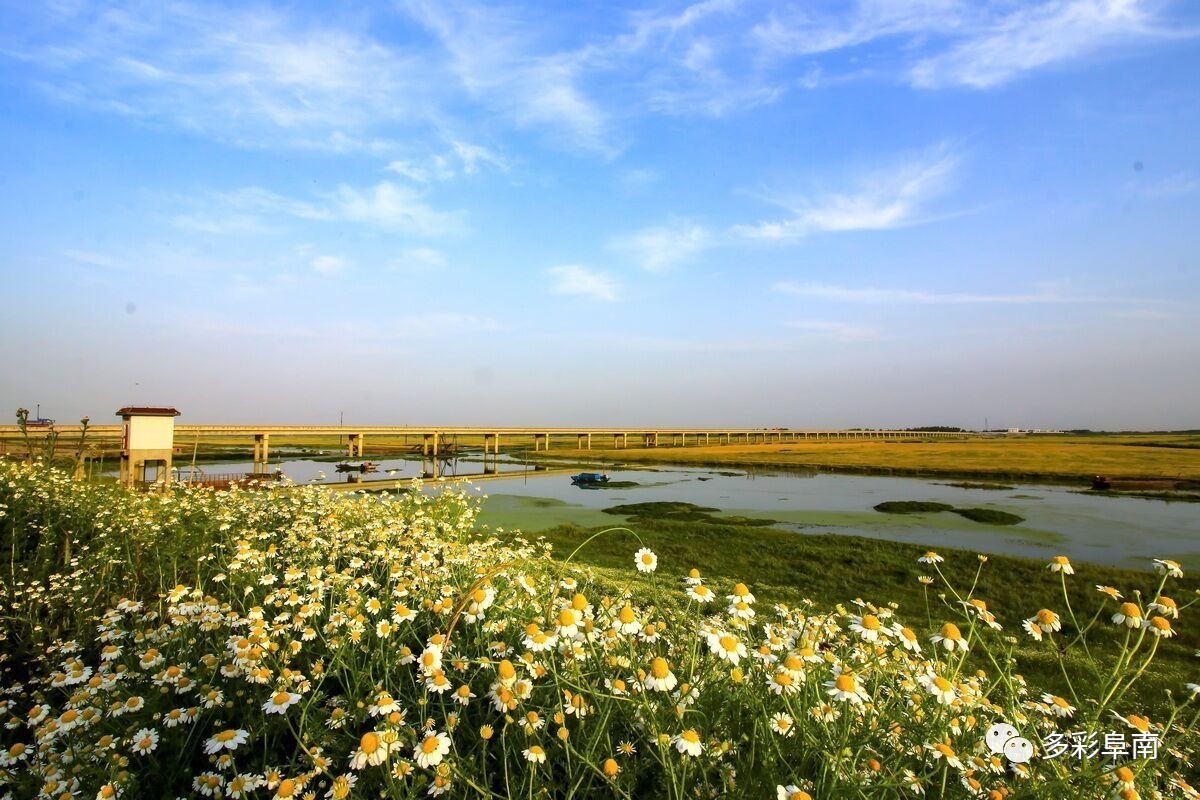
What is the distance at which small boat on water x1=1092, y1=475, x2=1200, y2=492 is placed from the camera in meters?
31.4

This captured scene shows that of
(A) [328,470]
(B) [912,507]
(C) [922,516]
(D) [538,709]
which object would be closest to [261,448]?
(A) [328,470]

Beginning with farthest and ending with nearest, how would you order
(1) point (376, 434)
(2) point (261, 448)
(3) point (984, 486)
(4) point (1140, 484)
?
(1) point (376, 434) → (2) point (261, 448) → (3) point (984, 486) → (4) point (1140, 484)

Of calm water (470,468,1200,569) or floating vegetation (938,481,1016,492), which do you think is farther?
floating vegetation (938,481,1016,492)

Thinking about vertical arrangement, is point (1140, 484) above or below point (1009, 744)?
below

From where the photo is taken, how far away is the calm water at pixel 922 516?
17094 millimetres

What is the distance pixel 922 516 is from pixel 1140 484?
64.7ft

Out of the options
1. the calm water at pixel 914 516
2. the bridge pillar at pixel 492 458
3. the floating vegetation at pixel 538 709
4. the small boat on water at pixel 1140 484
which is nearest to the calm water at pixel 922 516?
the calm water at pixel 914 516

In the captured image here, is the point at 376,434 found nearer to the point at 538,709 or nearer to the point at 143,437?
the point at 143,437

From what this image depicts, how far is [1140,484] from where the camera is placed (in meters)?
32.2

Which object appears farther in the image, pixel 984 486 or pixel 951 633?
pixel 984 486

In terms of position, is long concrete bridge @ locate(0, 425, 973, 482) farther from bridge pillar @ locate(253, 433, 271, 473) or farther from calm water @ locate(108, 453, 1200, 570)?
calm water @ locate(108, 453, 1200, 570)

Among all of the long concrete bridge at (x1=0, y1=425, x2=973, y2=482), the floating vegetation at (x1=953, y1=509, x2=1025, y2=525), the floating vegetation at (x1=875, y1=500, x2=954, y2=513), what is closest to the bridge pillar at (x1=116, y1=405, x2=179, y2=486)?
the long concrete bridge at (x1=0, y1=425, x2=973, y2=482)

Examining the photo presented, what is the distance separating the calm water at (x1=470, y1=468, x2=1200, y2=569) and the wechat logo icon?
52.6 feet

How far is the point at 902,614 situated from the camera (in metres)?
10.1
